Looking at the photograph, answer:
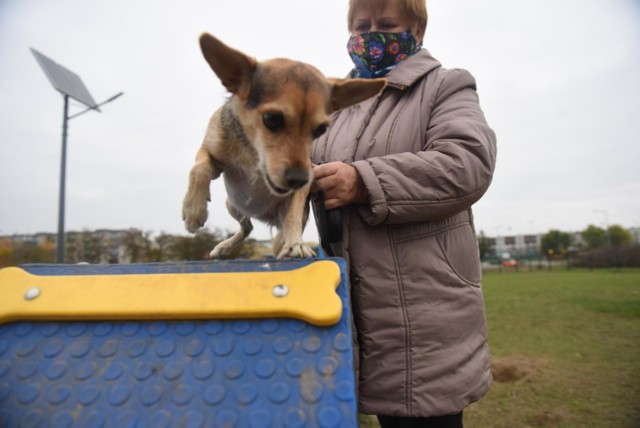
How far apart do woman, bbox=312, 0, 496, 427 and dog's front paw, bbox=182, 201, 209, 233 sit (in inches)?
29.6

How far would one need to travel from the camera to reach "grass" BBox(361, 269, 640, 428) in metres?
5.73

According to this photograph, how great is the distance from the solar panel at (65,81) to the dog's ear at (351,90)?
24.1ft

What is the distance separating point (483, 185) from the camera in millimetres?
1723

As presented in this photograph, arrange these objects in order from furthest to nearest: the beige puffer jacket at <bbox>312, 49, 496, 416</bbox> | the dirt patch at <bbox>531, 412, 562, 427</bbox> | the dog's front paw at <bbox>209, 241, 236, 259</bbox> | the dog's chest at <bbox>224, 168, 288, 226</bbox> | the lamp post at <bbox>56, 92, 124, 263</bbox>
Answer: the lamp post at <bbox>56, 92, 124, 263</bbox>, the dirt patch at <bbox>531, 412, 562, 427</bbox>, the dog's front paw at <bbox>209, 241, 236, 259</bbox>, the dog's chest at <bbox>224, 168, 288, 226</bbox>, the beige puffer jacket at <bbox>312, 49, 496, 416</bbox>

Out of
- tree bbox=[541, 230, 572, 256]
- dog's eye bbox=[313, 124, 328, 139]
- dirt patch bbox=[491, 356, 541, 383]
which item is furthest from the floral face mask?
tree bbox=[541, 230, 572, 256]

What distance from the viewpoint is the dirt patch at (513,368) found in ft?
24.5

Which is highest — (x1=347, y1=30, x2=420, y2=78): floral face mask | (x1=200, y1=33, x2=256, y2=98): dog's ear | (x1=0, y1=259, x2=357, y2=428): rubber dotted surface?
(x1=347, y1=30, x2=420, y2=78): floral face mask

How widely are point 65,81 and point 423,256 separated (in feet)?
29.5

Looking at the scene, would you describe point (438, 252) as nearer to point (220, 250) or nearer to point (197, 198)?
point (197, 198)

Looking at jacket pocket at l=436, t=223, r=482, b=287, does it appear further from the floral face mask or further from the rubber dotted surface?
the floral face mask

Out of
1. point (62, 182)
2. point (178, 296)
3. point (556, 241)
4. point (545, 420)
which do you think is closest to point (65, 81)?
point (62, 182)

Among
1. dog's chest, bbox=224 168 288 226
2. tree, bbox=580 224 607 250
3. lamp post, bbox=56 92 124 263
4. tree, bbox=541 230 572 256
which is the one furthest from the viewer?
tree, bbox=541 230 572 256

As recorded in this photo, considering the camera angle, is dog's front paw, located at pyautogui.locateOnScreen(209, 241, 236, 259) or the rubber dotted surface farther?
dog's front paw, located at pyautogui.locateOnScreen(209, 241, 236, 259)

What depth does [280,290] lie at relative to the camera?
1239 millimetres
